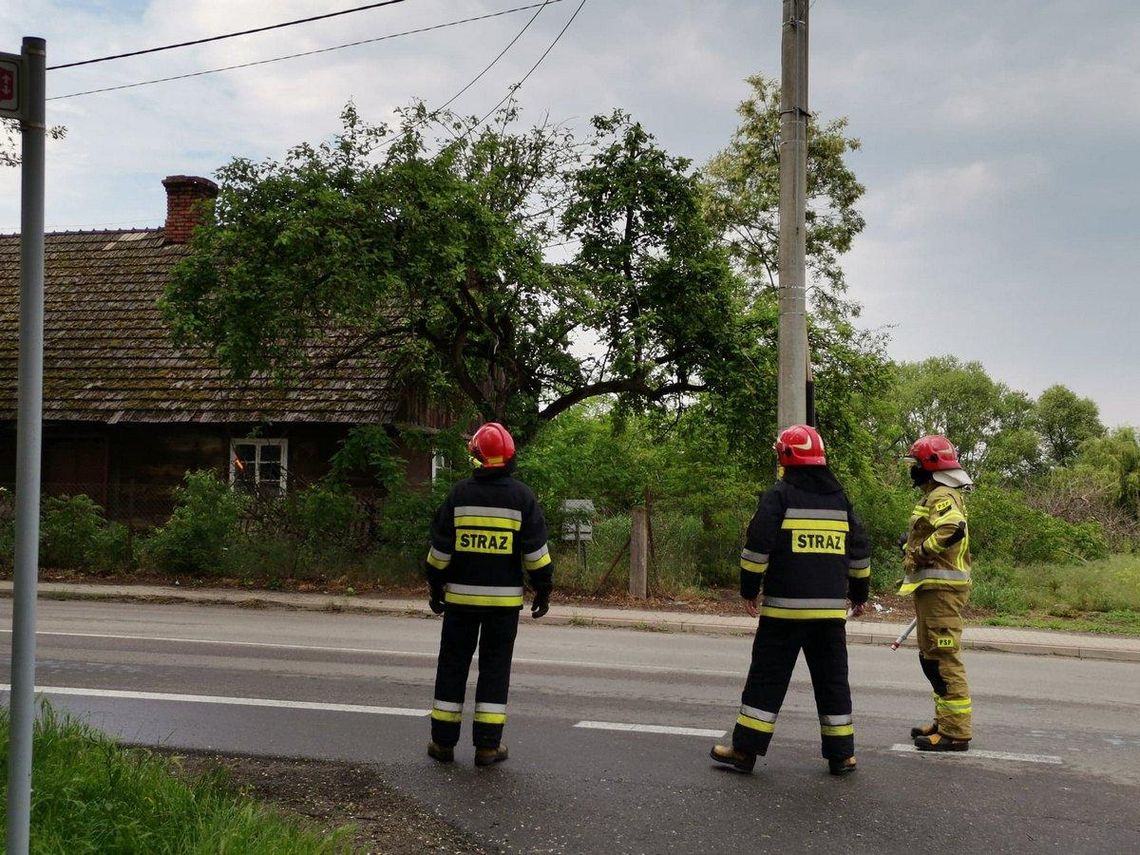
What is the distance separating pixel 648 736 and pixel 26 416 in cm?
476

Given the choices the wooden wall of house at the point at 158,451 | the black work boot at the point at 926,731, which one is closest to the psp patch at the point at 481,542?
the black work boot at the point at 926,731

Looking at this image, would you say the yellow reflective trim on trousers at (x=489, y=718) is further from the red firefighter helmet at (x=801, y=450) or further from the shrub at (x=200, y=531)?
the shrub at (x=200, y=531)

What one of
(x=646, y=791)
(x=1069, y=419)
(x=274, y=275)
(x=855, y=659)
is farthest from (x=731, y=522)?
(x=1069, y=419)

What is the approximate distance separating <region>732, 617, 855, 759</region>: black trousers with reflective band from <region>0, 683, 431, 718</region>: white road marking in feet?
8.19

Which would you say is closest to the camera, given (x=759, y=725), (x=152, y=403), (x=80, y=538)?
(x=759, y=725)

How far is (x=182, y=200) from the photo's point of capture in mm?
25875

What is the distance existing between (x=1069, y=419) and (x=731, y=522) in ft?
210

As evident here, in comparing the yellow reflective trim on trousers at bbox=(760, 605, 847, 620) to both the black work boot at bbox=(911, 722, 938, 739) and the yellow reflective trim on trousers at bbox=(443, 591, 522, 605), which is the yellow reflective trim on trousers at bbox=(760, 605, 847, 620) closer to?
the black work boot at bbox=(911, 722, 938, 739)

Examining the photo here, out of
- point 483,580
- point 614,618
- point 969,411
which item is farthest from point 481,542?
point 969,411

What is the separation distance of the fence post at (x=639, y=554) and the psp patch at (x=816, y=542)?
957 cm

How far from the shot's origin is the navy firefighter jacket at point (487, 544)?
600 cm

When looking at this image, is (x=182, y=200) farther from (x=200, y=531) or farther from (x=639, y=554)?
(x=639, y=554)

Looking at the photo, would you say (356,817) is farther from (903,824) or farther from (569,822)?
(903,824)

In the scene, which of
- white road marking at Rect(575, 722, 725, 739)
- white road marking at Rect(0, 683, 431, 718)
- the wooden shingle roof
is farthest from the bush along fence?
white road marking at Rect(575, 722, 725, 739)
